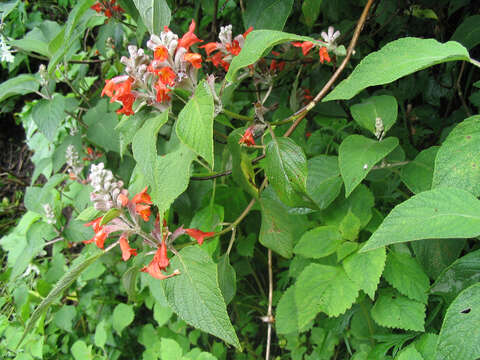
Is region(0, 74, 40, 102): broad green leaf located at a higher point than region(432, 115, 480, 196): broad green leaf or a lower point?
higher

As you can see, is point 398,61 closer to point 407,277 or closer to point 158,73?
point 158,73

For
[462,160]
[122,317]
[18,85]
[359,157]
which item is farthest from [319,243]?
[18,85]

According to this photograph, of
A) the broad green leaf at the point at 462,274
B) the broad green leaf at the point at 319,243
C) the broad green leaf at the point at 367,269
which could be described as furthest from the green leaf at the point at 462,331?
the broad green leaf at the point at 319,243

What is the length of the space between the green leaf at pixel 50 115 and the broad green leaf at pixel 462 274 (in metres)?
0.93

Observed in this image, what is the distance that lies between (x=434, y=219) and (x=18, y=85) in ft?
3.61

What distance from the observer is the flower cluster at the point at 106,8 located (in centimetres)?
98

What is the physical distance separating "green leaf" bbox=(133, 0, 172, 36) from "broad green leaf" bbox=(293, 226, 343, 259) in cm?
49

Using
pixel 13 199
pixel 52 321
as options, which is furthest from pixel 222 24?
pixel 13 199

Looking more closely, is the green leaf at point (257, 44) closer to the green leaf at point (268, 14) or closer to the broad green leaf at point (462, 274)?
the green leaf at point (268, 14)

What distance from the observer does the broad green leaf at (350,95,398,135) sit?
27.5 inches

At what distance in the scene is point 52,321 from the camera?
1307 millimetres

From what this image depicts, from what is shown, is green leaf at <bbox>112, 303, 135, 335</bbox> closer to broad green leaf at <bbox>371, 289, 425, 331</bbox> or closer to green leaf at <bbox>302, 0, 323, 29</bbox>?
broad green leaf at <bbox>371, 289, 425, 331</bbox>

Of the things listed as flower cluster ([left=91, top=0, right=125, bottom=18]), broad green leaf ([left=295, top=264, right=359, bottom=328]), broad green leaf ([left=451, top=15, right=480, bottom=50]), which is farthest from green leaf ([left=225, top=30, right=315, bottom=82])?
flower cluster ([left=91, top=0, right=125, bottom=18])

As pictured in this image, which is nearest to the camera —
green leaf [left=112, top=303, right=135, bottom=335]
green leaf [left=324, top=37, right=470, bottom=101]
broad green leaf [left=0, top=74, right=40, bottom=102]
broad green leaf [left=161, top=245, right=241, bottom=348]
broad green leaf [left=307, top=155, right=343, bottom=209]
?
green leaf [left=324, top=37, right=470, bottom=101]
